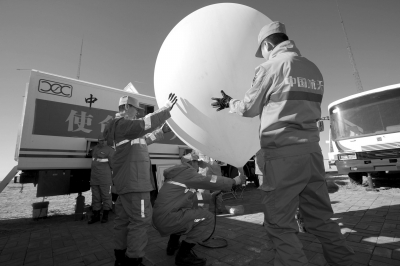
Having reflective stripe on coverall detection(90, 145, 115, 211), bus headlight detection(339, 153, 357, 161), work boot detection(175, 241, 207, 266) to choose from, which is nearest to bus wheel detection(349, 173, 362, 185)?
bus headlight detection(339, 153, 357, 161)

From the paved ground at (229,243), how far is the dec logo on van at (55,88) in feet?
9.05

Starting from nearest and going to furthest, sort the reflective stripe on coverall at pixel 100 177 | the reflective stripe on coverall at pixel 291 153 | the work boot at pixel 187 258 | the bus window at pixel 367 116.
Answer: the reflective stripe on coverall at pixel 291 153 < the work boot at pixel 187 258 < the reflective stripe on coverall at pixel 100 177 < the bus window at pixel 367 116

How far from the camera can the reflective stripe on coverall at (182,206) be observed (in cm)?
A: 198

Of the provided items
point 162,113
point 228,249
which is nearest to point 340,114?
point 228,249

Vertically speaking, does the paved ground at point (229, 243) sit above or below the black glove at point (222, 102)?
below

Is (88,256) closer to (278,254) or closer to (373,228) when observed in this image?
(278,254)

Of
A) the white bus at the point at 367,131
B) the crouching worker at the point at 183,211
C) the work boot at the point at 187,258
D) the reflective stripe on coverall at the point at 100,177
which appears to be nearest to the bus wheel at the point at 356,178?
the white bus at the point at 367,131

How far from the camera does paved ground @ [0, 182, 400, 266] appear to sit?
1.98m

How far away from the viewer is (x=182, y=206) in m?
2.13

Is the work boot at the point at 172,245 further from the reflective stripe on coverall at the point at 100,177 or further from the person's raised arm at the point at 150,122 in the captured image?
the reflective stripe on coverall at the point at 100,177

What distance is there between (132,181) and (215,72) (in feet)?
4.63

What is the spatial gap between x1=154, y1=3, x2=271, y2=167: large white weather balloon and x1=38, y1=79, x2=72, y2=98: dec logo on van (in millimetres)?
3470

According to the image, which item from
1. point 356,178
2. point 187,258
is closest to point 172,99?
point 187,258

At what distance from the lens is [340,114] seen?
555cm
